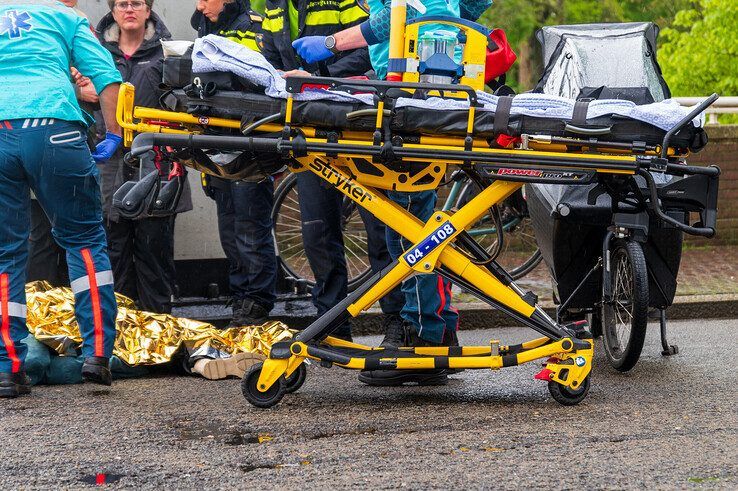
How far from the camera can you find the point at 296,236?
9.96 metres

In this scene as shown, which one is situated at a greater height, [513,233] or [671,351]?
[671,351]

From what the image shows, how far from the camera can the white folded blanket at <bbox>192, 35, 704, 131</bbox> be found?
5531 mm

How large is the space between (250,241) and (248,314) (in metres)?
0.45

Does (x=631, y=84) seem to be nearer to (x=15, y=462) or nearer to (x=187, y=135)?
(x=187, y=135)

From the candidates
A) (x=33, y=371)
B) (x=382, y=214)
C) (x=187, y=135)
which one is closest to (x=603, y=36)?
(x=382, y=214)

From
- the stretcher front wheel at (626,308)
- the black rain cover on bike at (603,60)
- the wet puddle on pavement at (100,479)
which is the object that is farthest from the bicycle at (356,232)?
the wet puddle on pavement at (100,479)

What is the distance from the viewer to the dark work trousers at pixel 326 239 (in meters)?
7.21

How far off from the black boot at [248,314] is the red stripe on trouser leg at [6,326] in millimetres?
1857

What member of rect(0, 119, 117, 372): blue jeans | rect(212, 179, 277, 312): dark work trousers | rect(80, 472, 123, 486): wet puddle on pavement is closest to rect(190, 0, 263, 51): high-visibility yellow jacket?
rect(212, 179, 277, 312): dark work trousers

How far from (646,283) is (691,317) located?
3.17 m

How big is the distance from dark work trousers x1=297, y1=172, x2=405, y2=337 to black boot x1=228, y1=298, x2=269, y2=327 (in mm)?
709

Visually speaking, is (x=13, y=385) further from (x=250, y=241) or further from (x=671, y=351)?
(x=671, y=351)

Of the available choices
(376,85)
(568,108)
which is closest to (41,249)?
(376,85)

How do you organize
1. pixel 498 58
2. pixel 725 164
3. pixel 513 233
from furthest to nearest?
pixel 725 164 → pixel 513 233 → pixel 498 58
